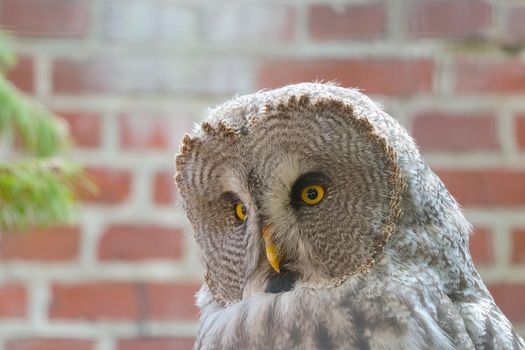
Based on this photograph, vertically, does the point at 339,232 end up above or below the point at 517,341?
above

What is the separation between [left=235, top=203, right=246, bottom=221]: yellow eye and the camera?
36.7 inches

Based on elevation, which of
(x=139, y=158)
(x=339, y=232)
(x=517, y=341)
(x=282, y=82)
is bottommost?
(x=517, y=341)

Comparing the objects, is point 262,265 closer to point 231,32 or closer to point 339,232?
point 339,232

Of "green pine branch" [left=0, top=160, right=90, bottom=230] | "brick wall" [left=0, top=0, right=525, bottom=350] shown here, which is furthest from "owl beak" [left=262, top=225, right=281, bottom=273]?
"brick wall" [left=0, top=0, right=525, bottom=350]

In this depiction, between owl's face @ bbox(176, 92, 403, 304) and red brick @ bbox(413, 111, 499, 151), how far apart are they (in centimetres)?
50

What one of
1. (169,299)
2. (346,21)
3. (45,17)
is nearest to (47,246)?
(169,299)

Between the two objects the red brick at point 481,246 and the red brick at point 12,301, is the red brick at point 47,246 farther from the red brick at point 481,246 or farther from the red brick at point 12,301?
the red brick at point 481,246

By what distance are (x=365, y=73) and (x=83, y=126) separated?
1.38ft

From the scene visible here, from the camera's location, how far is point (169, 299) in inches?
53.4

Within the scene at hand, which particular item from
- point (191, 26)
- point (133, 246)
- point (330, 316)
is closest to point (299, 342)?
point (330, 316)

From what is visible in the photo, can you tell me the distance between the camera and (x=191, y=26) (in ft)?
4.51

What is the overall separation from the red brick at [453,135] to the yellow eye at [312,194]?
20.0 inches

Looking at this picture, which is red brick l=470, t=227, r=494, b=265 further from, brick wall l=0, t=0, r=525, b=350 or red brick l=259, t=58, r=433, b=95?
red brick l=259, t=58, r=433, b=95

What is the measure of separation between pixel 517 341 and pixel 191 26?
703 mm
